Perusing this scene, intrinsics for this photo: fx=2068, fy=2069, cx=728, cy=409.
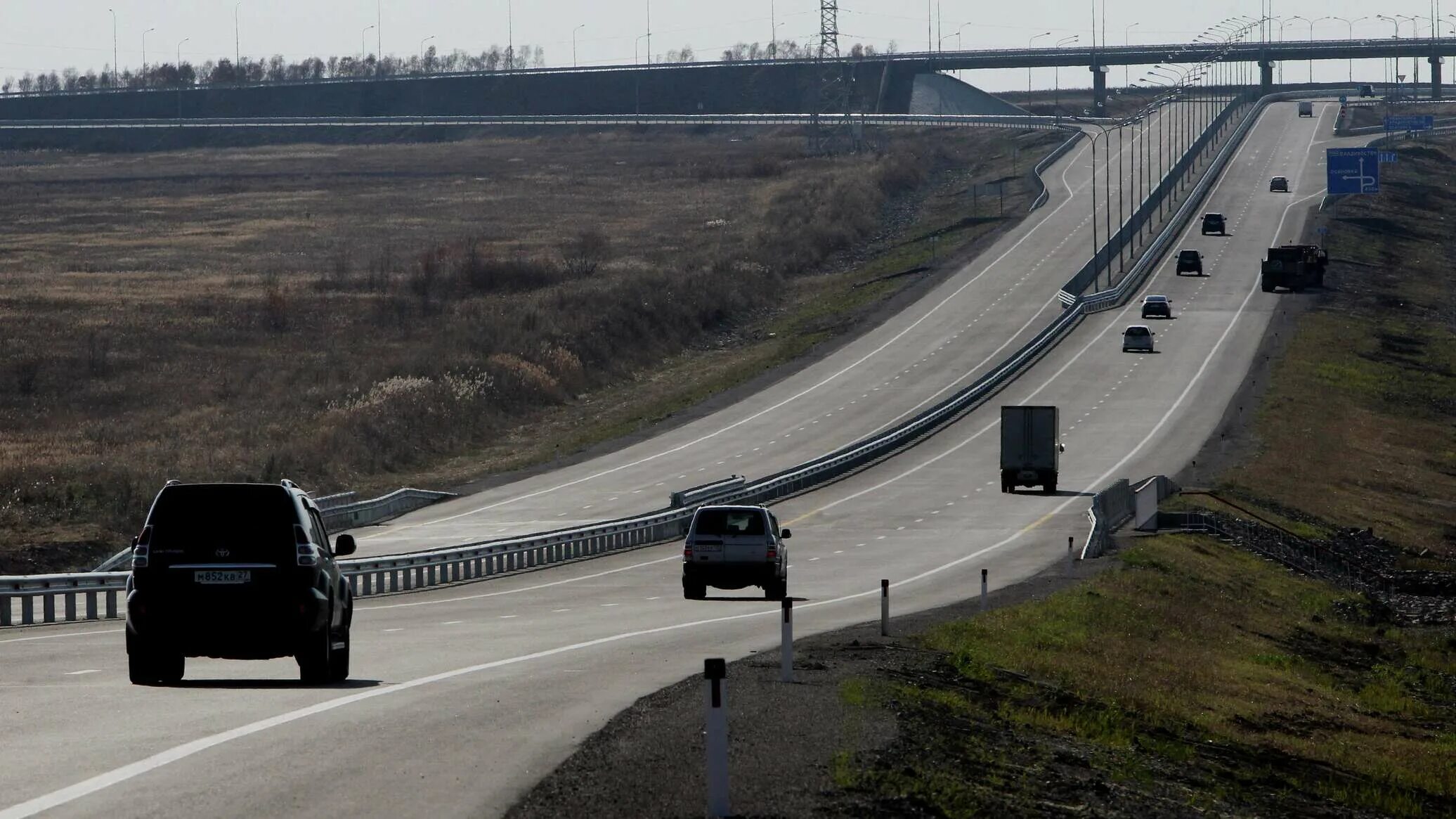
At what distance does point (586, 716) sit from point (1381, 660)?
2653 cm

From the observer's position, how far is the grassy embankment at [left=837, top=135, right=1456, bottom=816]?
16.7 meters

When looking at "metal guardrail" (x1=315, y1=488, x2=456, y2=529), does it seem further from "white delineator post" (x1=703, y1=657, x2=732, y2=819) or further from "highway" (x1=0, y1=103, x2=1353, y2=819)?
"white delineator post" (x1=703, y1=657, x2=732, y2=819)

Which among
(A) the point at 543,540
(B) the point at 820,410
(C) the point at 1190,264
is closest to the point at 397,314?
(B) the point at 820,410

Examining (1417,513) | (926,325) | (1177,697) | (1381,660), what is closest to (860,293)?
(926,325)

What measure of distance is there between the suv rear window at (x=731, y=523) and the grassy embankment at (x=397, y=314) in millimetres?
19847

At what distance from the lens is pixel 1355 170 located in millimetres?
140125

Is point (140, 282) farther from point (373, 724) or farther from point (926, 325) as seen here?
point (373, 724)

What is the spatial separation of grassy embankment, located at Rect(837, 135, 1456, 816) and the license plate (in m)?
5.63

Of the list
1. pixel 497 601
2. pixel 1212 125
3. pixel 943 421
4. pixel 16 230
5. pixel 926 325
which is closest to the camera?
pixel 497 601

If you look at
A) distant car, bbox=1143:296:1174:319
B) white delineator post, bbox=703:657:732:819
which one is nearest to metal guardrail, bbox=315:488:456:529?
white delineator post, bbox=703:657:732:819

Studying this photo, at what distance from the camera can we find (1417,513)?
6475 cm

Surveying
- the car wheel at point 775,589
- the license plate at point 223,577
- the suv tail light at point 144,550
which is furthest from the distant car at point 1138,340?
the suv tail light at point 144,550

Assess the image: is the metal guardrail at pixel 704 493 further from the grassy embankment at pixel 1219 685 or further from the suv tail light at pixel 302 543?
the suv tail light at pixel 302 543

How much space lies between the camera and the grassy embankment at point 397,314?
6756 centimetres
